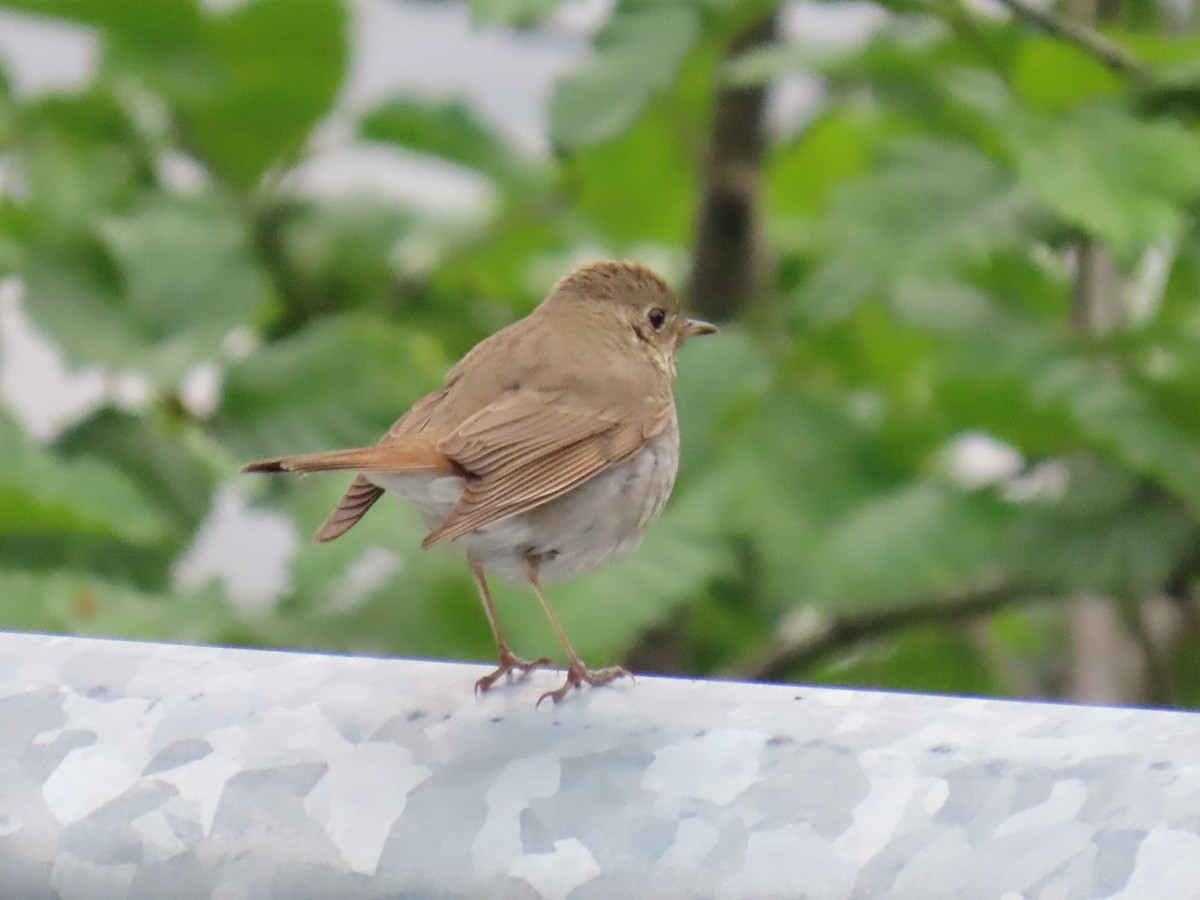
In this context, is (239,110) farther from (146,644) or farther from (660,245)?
(146,644)

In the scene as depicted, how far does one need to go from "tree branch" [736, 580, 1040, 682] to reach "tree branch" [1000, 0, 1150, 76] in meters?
0.90

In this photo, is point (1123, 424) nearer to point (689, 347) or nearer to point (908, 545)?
point (908, 545)

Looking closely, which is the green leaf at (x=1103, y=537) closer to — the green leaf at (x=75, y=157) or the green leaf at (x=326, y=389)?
the green leaf at (x=326, y=389)

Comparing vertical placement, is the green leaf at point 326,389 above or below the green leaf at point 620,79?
below

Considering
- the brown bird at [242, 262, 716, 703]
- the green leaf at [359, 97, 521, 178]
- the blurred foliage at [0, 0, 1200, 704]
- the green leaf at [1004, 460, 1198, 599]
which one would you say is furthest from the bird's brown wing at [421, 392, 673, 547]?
the green leaf at [359, 97, 521, 178]

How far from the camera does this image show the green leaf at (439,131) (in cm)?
327

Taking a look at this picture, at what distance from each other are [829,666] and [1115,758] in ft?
7.52

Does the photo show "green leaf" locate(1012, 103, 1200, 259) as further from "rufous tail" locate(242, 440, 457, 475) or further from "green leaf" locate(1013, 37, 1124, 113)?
"rufous tail" locate(242, 440, 457, 475)

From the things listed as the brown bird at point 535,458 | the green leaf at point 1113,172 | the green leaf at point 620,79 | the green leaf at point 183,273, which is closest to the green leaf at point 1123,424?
the green leaf at point 1113,172

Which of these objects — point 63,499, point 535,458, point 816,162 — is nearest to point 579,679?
point 535,458

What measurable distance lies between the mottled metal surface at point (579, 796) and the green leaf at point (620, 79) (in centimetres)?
143

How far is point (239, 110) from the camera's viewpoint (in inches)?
127

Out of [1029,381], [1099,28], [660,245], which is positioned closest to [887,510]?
[1029,381]

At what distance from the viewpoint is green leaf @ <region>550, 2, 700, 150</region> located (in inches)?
103
